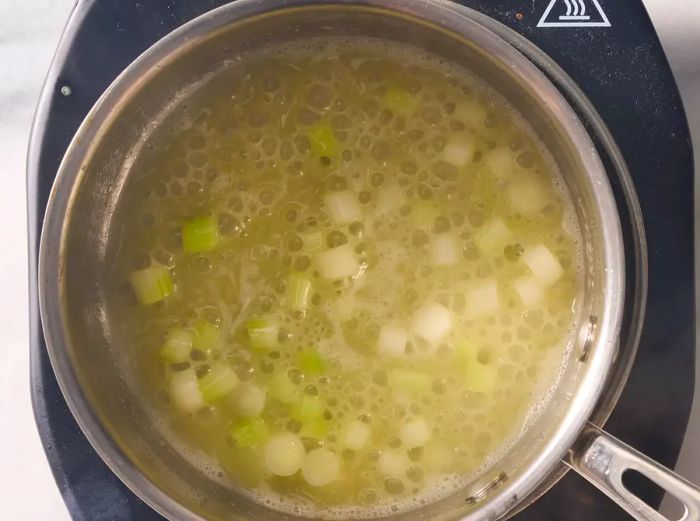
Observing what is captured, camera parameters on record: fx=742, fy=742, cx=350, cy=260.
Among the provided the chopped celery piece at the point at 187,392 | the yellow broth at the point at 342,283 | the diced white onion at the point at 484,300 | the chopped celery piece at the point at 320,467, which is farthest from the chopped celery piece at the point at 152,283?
the diced white onion at the point at 484,300

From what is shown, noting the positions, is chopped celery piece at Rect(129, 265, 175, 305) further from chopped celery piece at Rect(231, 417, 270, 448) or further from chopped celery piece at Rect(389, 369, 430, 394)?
chopped celery piece at Rect(389, 369, 430, 394)

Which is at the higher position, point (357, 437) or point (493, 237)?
point (493, 237)

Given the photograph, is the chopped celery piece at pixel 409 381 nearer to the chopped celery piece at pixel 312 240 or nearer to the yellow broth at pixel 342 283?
the yellow broth at pixel 342 283

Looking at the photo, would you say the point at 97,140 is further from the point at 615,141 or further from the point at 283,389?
the point at 615,141

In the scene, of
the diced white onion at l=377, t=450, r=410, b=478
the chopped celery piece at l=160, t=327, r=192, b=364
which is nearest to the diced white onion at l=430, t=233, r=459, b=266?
the diced white onion at l=377, t=450, r=410, b=478

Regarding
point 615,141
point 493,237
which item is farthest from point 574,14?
point 493,237

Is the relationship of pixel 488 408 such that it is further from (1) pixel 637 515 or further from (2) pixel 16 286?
(2) pixel 16 286
